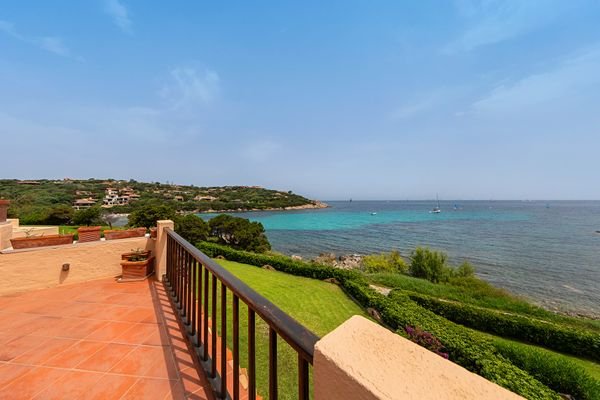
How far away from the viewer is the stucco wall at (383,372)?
492 millimetres

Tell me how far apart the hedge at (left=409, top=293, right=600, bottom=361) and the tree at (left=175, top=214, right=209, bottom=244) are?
16.2 metres

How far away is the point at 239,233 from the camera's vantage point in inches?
837

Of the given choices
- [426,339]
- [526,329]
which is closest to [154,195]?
[426,339]

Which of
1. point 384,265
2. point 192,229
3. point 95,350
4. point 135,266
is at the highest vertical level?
point 135,266

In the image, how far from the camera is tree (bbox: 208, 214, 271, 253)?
21312 millimetres

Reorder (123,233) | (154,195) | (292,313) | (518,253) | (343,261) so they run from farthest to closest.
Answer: (154,195) → (518,253) → (343,261) → (292,313) → (123,233)

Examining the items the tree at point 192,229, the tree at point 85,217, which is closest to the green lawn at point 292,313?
the tree at point 192,229

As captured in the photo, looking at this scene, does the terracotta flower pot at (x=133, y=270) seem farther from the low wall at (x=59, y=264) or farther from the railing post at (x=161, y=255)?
the low wall at (x=59, y=264)

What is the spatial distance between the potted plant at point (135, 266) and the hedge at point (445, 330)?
606 cm

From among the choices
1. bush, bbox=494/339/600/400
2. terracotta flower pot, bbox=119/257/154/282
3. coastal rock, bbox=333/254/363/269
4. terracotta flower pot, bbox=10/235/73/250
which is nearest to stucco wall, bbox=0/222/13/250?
terracotta flower pot, bbox=10/235/73/250

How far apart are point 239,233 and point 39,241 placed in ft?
56.8

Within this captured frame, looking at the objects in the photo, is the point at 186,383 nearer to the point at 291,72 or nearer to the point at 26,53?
the point at 26,53

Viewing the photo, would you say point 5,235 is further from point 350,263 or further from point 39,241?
point 350,263

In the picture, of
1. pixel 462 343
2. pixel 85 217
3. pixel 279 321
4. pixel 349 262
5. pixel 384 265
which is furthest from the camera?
pixel 85 217
